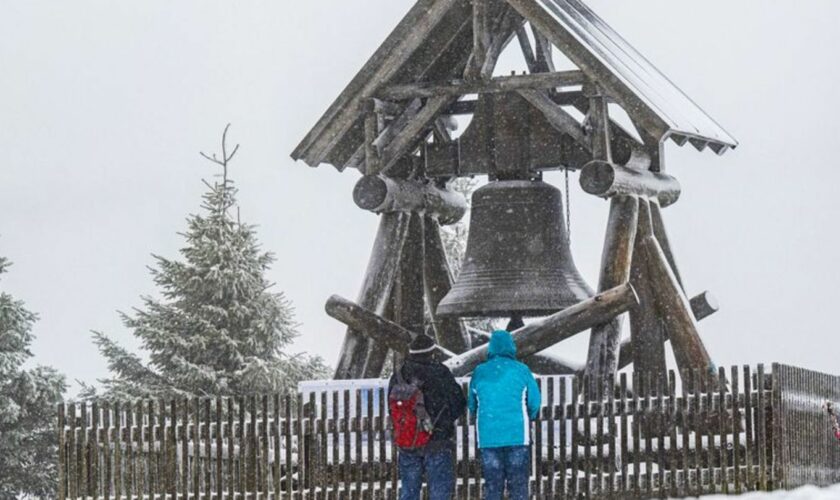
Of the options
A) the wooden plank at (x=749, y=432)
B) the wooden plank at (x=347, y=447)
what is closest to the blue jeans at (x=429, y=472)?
the wooden plank at (x=347, y=447)

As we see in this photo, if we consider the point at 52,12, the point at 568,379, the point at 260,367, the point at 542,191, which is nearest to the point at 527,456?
the point at 568,379

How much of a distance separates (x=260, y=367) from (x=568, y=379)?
1266 cm

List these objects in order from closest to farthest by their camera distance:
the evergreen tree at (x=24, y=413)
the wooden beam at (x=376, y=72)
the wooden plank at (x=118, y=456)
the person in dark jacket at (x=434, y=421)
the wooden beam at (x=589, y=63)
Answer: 1. the person in dark jacket at (x=434, y=421)
2. the wooden plank at (x=118, y=456)
3. the wooden beam at (x=589, y=63)
4. the wooden beam at (x=376, y=72)
5. the evergreen tree at (x=24, y=413)

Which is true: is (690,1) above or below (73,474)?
above

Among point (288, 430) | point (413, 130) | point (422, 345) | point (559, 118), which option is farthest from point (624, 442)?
point (413, 130)

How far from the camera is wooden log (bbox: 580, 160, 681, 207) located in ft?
70.2

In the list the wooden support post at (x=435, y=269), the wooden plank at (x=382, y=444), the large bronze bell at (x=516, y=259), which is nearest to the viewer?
the wooden plank at (x=382, y=444)

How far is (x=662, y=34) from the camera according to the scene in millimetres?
75750

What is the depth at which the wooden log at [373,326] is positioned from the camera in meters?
22.7

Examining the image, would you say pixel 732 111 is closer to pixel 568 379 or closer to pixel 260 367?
pixel 260 367

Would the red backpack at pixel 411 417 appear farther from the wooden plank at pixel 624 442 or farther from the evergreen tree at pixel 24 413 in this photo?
the evergreen tree at pixel 24 413

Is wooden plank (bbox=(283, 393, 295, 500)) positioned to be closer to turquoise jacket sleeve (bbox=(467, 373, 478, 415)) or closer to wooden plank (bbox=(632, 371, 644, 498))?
turquoise jacket sleeve (bbox=(467, 373, 478, 415))

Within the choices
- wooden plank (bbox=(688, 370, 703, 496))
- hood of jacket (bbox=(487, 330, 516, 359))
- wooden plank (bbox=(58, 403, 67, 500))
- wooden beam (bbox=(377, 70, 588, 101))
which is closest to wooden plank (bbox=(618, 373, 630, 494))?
wooden plank (bbox=(688, 370, 703, 496))

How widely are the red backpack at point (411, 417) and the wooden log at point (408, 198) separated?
5186mm
